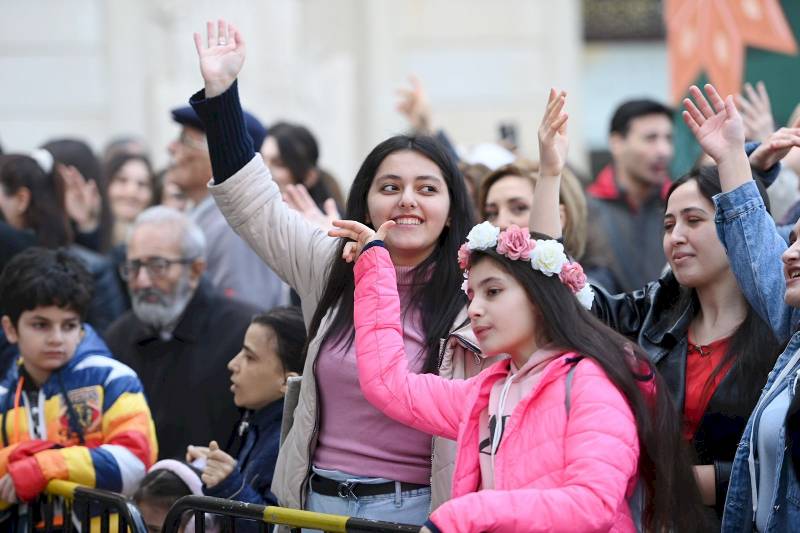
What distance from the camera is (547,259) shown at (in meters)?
4.36

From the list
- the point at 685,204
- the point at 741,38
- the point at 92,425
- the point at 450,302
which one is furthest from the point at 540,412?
the point at 741,38

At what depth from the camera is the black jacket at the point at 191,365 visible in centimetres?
650

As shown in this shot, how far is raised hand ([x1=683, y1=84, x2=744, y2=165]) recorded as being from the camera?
15.9 feet

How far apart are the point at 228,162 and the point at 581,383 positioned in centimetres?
159

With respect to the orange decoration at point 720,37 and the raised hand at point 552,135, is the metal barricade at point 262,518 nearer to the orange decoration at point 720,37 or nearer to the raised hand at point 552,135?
the raised hand at point 552,135

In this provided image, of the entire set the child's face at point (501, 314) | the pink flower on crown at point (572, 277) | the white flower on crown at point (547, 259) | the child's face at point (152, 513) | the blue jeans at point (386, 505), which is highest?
the white flower on crown at point (547, 259)

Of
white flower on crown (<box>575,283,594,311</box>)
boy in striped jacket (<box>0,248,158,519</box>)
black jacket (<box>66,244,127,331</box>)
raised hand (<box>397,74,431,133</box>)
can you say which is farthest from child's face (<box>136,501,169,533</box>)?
raised hand (<box>397,74,431,133</box>)

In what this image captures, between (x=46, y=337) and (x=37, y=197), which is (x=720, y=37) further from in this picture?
(x=46, y=337)

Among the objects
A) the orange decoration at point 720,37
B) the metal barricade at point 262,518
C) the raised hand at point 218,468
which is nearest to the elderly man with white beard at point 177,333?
the raised hand at point 218,468

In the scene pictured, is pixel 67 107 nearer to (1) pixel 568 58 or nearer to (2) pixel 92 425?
→ (1) pixel 568 58

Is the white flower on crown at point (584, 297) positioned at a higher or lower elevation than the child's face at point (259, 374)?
higher

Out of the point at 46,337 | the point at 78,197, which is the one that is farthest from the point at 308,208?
the point at 78,197

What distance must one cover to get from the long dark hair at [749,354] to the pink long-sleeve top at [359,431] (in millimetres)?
931

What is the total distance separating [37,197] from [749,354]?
13.8ft
